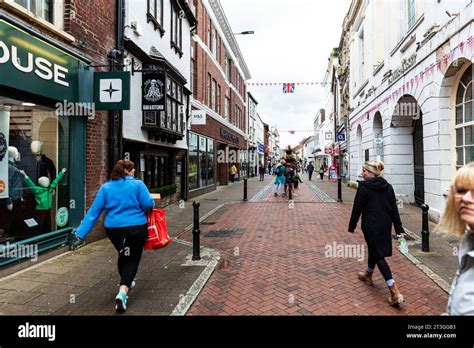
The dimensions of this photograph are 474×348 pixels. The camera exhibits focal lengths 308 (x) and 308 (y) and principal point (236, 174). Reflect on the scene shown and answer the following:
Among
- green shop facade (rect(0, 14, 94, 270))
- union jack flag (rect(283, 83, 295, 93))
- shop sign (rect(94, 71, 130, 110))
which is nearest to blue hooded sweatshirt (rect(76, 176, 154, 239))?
green shop facade (rect(0, 14, 94, 270))

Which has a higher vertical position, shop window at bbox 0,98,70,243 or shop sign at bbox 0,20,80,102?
shop sign at bbox 0,20,80,102

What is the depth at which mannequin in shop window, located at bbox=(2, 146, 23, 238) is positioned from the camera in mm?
5008

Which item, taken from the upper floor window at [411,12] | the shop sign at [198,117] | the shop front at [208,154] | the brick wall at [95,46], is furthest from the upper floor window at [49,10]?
the upper floor window at [411,12]

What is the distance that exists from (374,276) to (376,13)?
575 inches

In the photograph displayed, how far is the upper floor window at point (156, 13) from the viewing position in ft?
30.2

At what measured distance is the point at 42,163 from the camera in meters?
5.77

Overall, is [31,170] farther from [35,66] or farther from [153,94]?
[153,94]

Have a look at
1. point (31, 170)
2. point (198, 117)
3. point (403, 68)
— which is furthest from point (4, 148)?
point (403, 68)

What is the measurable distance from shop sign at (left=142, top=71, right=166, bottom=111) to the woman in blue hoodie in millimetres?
5421

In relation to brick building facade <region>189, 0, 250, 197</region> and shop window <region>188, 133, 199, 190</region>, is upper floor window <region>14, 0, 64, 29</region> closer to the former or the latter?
brick building facade <region>189, 0, 250, 197</region>

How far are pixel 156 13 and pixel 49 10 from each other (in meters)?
4.79

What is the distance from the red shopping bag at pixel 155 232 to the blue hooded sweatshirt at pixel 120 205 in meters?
0.17

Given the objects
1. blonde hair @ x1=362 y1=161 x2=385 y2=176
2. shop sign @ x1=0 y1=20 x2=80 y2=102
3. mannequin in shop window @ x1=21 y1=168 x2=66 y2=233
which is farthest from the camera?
mannequin in shop window @ x1=21 y1=168 x2=66 y2=233
